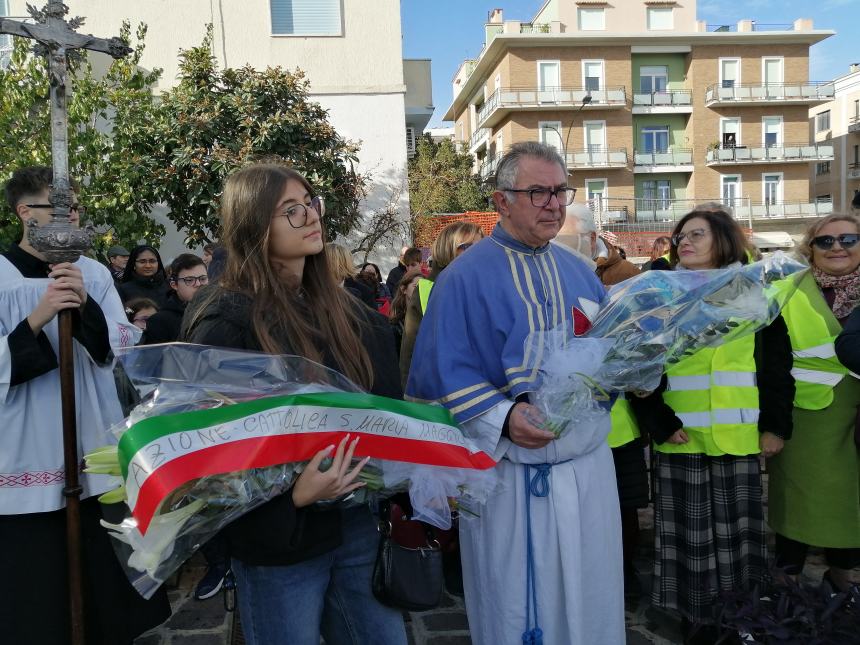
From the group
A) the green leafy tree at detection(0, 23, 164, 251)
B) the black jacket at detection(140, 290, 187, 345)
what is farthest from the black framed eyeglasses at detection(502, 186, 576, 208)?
the green leafy tree at detection(0, 23, 164, 251)

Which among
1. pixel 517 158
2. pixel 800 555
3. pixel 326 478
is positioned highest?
pixel 517 158

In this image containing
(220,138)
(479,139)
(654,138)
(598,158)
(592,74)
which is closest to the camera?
(220,138)

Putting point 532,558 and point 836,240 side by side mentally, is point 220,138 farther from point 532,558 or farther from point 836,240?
point 532,558

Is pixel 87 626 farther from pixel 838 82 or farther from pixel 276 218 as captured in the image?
pixel 838 82

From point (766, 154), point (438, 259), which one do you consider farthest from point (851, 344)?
point (766, 154)

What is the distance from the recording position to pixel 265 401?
64.0 inches

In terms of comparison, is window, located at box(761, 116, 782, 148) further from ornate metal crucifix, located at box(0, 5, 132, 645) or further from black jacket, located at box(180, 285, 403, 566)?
black jacket, located at box(180, 285, 403, 566)

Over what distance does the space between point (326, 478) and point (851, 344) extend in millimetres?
2290

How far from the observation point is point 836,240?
3.38 metres

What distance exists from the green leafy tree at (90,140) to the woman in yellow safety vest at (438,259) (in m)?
5.60

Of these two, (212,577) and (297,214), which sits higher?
(297,214)

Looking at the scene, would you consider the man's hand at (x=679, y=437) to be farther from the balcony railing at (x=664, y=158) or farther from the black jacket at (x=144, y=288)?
the balcony railing at (x=664, y=158)

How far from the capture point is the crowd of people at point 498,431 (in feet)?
6.23

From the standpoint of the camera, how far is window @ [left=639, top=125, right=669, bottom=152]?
40.9 m
